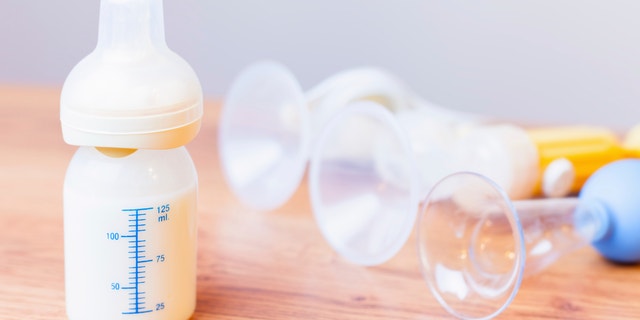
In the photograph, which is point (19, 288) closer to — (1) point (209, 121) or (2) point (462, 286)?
(2) point (462, 286)

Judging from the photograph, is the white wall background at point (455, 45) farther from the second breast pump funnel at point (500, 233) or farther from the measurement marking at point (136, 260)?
the measurement marking at point (136, 260)

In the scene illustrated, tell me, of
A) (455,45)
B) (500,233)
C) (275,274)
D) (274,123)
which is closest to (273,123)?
(274,123)

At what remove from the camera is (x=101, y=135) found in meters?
0.65

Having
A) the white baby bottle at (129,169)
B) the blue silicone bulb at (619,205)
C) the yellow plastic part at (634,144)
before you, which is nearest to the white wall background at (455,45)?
the yellow plastic part at (634,144)

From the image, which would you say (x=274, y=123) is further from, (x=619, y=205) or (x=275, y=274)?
(x=619, y=205)

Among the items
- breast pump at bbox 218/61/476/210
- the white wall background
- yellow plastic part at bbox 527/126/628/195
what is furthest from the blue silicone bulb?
the white wall background

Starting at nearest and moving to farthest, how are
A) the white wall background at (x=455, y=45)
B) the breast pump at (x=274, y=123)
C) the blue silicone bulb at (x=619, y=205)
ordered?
the blue silicone bulb at (x=619, y=205), the breast pump at (x=274, y=123), the white wall background at (x=455, y=45)

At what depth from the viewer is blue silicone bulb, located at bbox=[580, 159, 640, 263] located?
2.86 ft

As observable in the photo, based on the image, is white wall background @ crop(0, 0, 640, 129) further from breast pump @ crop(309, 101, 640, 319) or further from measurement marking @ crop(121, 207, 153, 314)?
measurement marking @ crop(121, 207, 153, 314)

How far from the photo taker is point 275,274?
2.84 ft

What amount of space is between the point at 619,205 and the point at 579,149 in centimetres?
19

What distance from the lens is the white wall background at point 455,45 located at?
162 cm

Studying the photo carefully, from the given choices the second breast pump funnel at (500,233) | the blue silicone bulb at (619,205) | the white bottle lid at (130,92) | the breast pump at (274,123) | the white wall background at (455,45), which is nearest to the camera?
the white bottle lid at (130,92)

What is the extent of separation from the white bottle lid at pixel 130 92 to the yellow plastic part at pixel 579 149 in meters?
0.49
